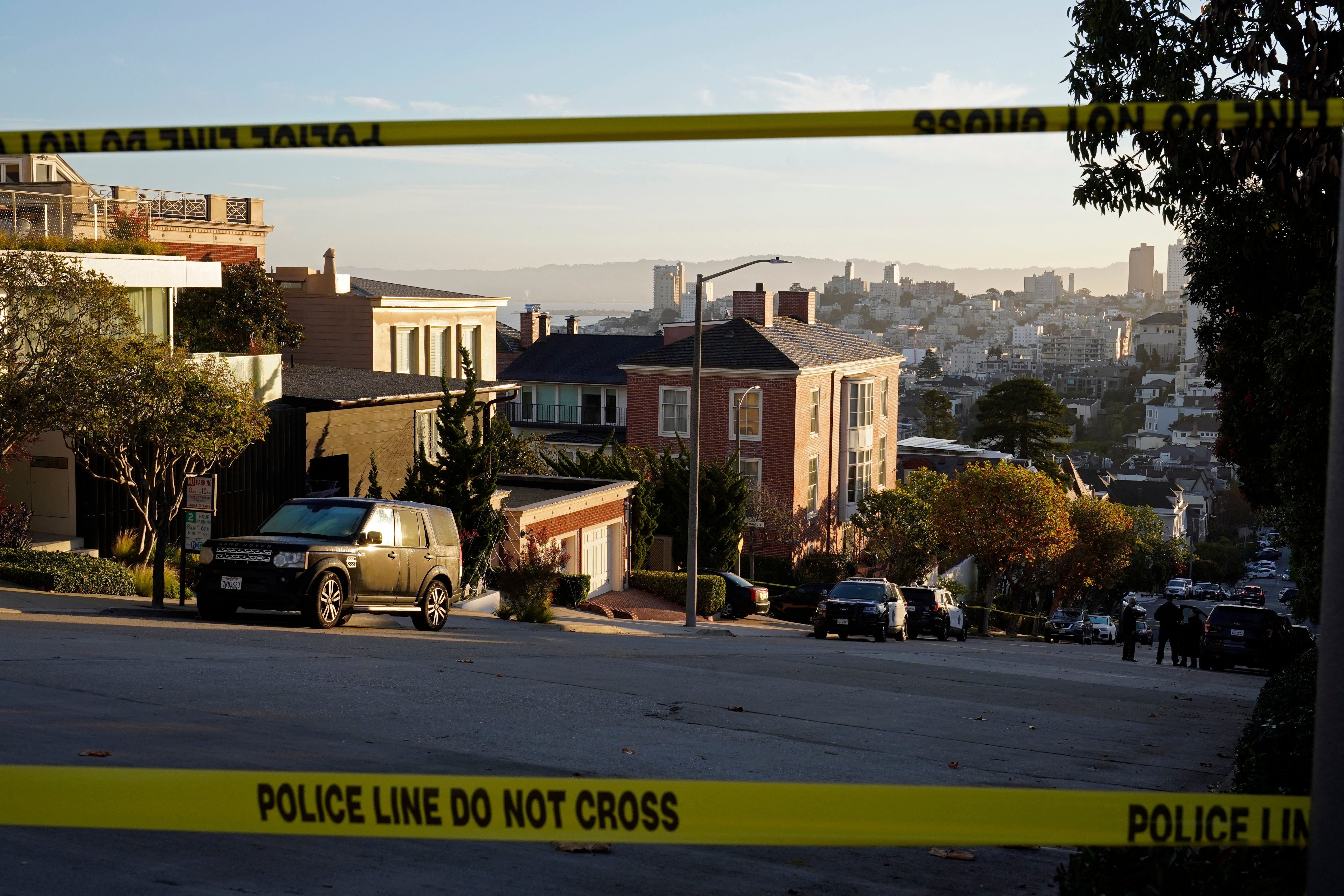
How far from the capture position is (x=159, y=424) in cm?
1938

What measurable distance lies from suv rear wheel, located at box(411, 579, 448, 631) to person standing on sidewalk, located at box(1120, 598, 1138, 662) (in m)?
16.7

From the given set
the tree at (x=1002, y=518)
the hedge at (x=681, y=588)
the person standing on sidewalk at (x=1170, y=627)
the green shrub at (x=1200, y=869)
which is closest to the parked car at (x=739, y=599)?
the hedge at (x=681, y=588)

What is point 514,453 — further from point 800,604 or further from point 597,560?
point 800,604

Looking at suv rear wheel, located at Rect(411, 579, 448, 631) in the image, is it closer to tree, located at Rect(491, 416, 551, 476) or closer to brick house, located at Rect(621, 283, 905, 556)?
tree, located at Rect(491, 416, 551, 476)

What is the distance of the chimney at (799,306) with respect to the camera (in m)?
61.9

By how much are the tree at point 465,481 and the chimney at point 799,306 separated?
3645 cm

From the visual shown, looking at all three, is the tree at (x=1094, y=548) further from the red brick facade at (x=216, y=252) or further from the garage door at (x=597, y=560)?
the red brick facade at (x=216, y=252)

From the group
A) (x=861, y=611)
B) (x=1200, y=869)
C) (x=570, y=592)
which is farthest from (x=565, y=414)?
(x=1200, y=869)

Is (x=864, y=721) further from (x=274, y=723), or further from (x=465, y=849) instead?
(x=465, y=849)

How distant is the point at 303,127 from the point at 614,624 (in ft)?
74.2

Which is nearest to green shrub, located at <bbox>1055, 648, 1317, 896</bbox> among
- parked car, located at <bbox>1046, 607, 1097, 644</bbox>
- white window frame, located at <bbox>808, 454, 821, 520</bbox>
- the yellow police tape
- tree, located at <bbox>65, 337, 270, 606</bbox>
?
the yellow police tape

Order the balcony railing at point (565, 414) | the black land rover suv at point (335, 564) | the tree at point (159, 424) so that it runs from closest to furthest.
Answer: the black land rover suv at point (335, 564), the tree at point (159, 424), the balcony railing at point (565, 414)

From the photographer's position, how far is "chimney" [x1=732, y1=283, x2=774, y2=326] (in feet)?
183

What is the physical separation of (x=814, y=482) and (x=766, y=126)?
51496 millimetres
